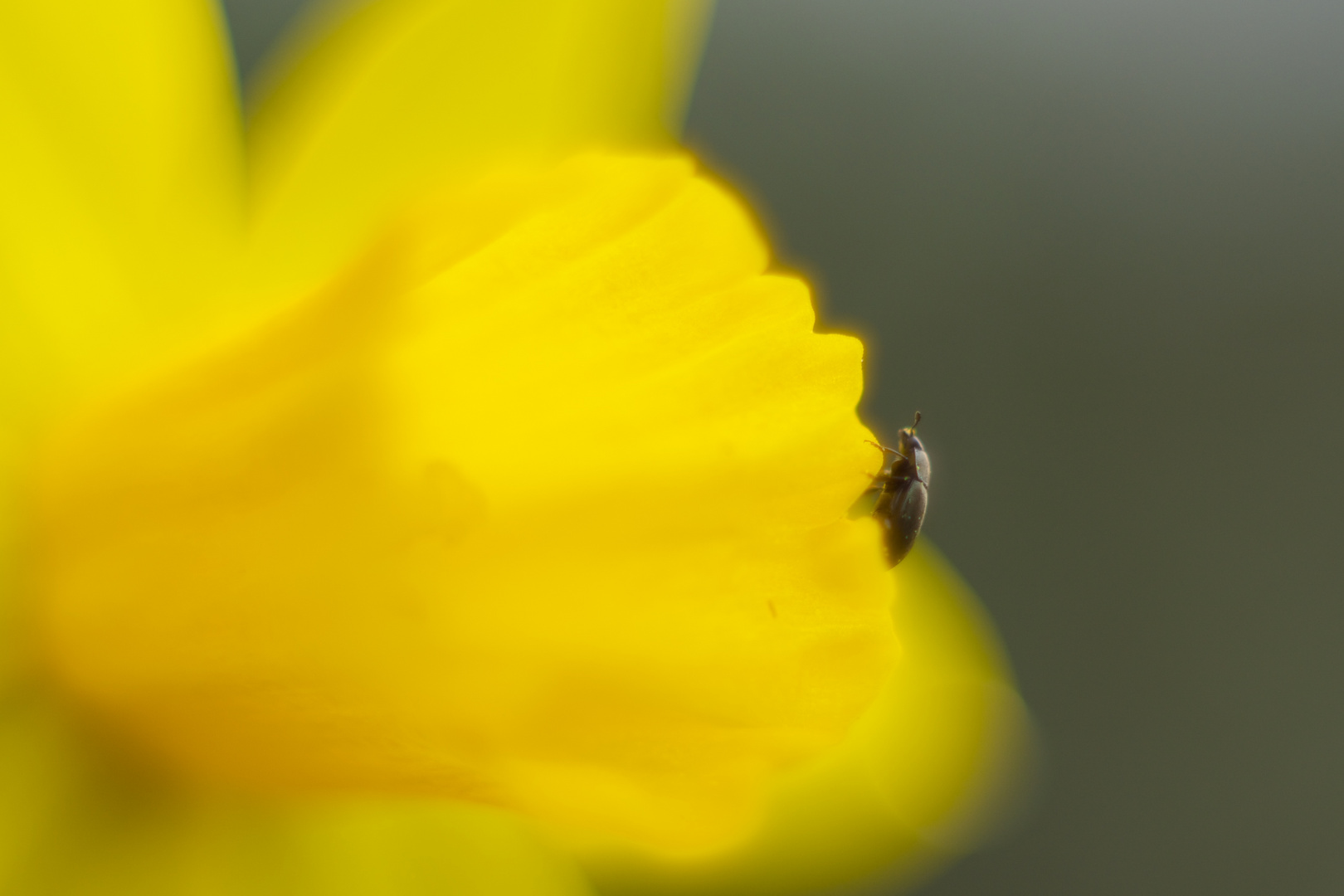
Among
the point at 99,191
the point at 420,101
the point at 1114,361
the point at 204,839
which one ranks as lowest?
the point at 204,839

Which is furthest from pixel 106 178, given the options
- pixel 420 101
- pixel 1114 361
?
pixel 1114 361

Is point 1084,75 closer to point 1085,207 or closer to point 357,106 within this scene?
point 1085,207

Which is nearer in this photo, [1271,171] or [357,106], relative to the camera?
[357,106]

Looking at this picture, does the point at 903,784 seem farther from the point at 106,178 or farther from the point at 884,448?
the point at 106,178

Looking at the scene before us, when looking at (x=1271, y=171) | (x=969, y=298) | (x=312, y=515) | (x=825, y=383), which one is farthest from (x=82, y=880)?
(x=1271, y=171)

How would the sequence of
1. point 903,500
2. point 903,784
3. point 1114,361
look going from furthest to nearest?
point 1114,361, point 903,784, point 903,500

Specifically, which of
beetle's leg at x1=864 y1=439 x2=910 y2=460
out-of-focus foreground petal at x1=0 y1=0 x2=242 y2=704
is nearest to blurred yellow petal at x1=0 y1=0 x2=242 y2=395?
out-of-focus foreground petal at x1=0 y1=0 x2=242 y2=704
